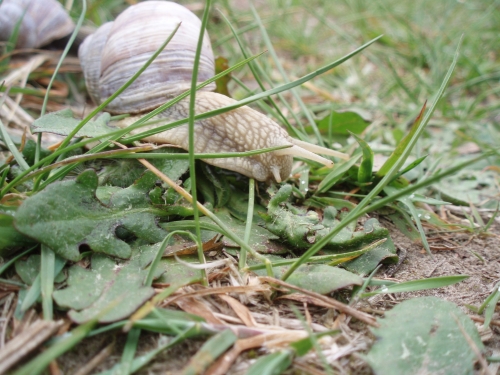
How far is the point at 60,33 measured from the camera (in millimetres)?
3076

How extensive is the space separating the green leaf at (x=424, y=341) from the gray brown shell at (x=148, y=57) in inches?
58.5

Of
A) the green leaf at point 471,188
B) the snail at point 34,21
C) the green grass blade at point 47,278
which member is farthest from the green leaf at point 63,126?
the green leaf at point 471,188

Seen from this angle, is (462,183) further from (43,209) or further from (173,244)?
(43,209)

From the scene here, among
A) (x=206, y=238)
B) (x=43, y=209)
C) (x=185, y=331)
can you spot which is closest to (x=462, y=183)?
(x=206, y=238)

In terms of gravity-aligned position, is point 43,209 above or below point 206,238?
above

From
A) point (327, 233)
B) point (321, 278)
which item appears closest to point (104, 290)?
point (321, 278)

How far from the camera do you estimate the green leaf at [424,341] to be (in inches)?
42.1

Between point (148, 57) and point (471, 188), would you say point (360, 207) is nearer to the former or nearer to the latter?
point (471, 188)

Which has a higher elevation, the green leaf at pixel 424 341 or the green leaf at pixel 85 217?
the green leaf at pixel 85 217

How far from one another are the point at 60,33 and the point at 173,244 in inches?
94.6

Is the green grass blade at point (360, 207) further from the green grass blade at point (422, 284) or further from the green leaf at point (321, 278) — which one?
the green grass blade at point (422, 284)

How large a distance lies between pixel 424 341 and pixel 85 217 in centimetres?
110

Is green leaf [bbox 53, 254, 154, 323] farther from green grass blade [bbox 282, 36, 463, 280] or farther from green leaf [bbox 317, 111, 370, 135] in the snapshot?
green leaf [bbox 317, 111, 370, 135]

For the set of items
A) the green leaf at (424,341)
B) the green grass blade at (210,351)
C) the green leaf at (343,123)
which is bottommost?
the green leaf at (424,341)
